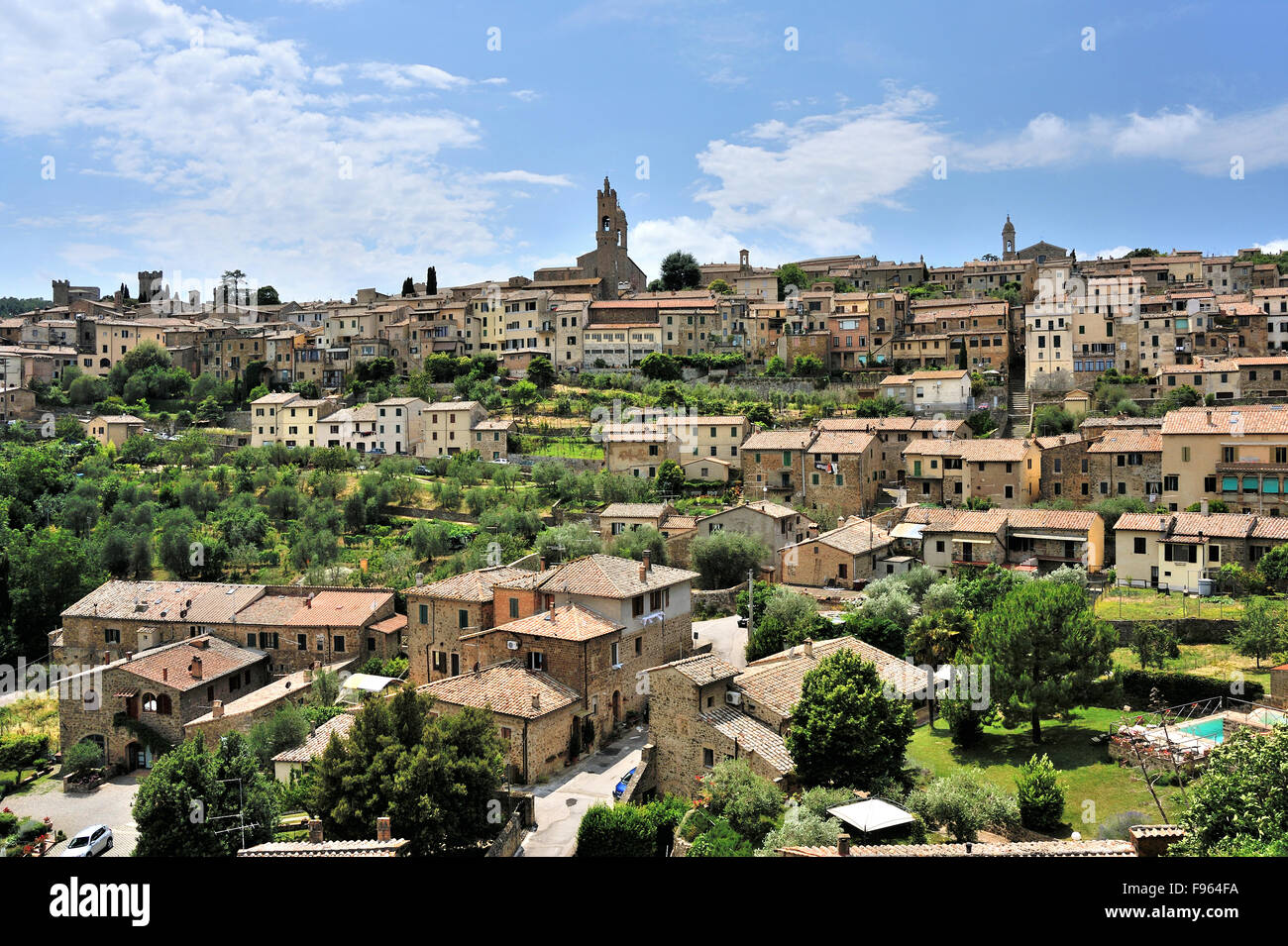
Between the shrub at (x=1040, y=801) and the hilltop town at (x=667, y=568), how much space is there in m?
0.08

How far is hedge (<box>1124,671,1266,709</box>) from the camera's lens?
22.5 metres

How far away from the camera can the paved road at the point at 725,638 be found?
29.7 metres

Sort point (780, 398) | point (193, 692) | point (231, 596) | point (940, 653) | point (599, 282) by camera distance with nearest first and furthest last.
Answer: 1. point (940, 653)
2. point (193, 692)
3. point (231, 596)
4. point (780, 398)
5. point (599, 282)

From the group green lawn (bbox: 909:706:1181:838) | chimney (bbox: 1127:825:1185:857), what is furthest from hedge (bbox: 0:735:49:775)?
chimney (bbox: 1127:825:1185:857)

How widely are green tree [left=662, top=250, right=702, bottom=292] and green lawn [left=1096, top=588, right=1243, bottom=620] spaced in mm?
60020

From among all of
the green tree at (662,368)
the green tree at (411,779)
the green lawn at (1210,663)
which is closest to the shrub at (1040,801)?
the green lawn at (1210,663)

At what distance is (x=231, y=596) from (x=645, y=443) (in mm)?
21569

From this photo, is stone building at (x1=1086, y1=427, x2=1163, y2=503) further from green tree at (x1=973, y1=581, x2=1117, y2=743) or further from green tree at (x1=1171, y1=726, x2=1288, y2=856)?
green tree at (x1=1171, y1=726, x2=1288, y2=856)

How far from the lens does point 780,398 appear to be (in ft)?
191

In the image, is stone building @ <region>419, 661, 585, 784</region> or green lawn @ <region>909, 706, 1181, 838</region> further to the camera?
stone building @ <region>419, 661, 585, 784</region>

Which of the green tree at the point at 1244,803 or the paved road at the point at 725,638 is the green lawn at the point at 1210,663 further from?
the green tree at the point at 1244,803

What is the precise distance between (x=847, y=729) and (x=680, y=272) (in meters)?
72.7
